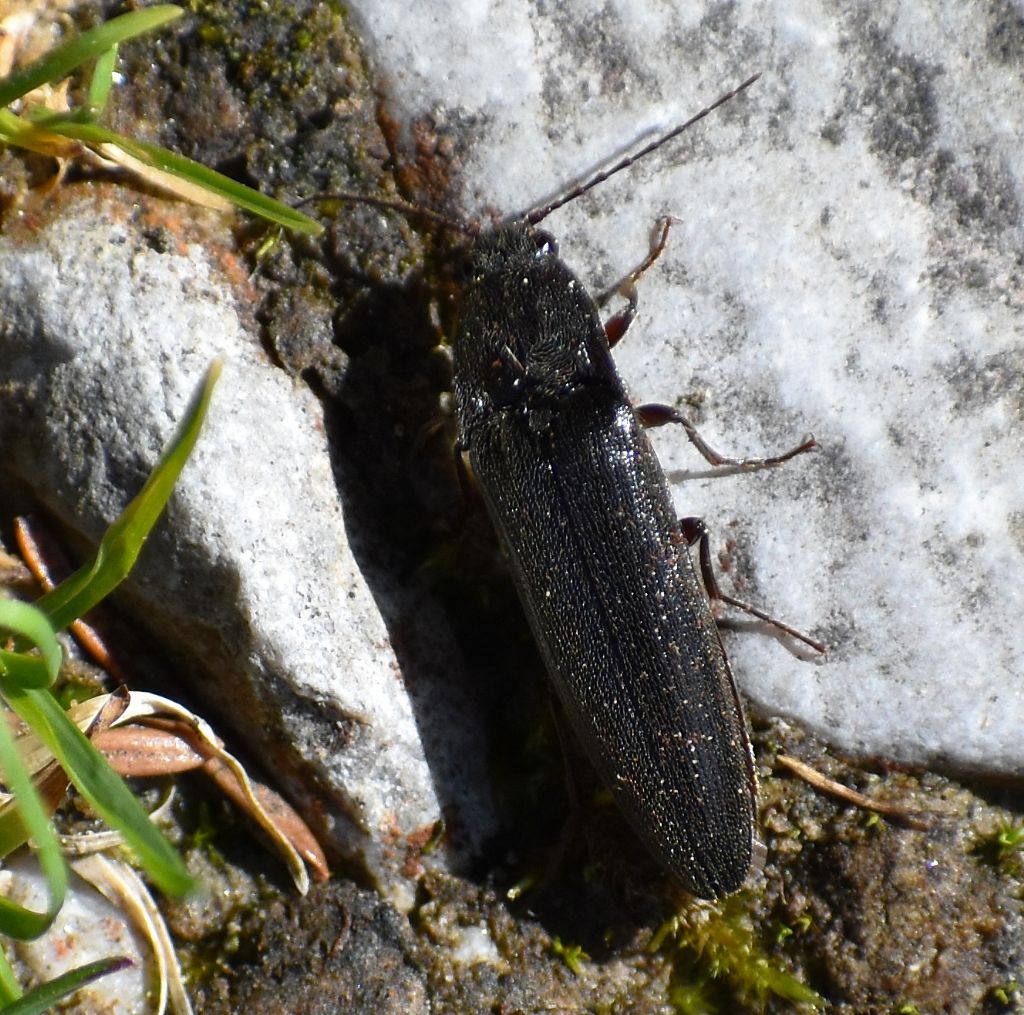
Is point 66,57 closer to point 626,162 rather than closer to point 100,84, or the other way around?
point 100,84

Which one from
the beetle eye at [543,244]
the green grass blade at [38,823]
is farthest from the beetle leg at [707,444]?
the green grass blade at [38,823]

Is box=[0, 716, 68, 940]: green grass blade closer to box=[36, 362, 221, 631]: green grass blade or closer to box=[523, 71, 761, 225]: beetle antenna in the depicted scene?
box=[36, 362, 221, 631]: green grass blade

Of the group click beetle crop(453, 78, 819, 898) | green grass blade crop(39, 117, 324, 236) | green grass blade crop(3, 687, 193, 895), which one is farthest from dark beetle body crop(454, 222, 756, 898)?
green grass blade crop(3, 687, 193, 895)

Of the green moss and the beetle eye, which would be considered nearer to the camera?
the green moss

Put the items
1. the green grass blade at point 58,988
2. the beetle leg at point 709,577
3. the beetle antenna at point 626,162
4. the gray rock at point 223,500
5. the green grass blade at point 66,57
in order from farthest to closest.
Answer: the beetle antenna at point 626,162 < the beetle leg at point 709,577 < the gray rock at point 223,500 < the green grass blade at point 66,57 < the green grass blade at point 58,988

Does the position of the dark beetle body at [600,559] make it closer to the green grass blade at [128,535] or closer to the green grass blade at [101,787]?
the green grass blade at [128,535]

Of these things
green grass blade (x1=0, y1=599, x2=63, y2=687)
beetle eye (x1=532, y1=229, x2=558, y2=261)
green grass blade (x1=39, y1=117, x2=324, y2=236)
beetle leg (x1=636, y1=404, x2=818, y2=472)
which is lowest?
green grass blade (x1=0, y1=599, x2=63, y2=687)

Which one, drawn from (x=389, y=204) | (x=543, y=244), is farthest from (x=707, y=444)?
(x=389, y=204)
